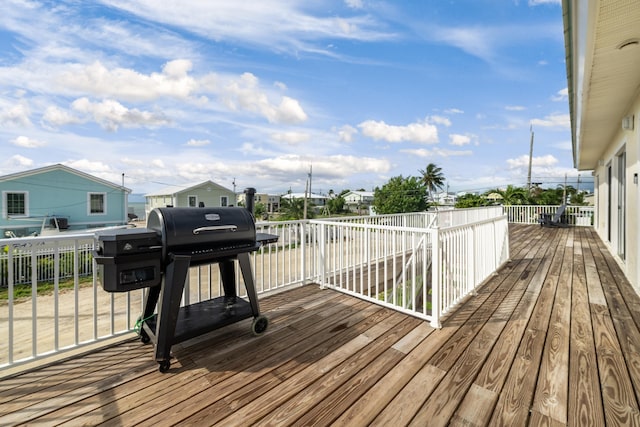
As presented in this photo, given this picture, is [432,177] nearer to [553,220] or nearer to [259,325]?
[553,220]

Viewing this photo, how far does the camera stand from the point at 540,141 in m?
25.5

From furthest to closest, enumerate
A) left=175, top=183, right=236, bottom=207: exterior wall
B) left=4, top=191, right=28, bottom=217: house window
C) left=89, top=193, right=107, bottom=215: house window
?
left=175, top=183, right=236, bottom=207: exterior wall, left=89, top=193, right=107, bottom=215: house window, left=4, top=191, right=28, bottom=217: house window

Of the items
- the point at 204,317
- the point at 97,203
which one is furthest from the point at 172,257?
the point at 97,203

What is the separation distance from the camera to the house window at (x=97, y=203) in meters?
17.2

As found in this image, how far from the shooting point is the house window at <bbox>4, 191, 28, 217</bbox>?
14.7 m

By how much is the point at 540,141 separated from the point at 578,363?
30752 millimetres

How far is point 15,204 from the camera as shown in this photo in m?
15.0

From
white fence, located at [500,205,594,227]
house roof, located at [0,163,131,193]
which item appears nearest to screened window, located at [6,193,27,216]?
house roof, located at [0,163,131,193]

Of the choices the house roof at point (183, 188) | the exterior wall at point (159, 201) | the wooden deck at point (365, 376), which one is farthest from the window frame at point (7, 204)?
the wooden deck at point (365, 376)

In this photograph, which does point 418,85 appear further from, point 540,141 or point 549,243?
point 540,141

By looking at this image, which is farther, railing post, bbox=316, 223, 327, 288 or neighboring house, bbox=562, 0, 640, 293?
railing post, bbox=316, 223, 327, 288

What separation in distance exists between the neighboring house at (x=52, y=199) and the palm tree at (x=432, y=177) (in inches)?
1231

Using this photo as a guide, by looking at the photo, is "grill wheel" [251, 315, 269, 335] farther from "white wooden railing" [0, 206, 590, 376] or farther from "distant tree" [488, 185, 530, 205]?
"distant tree" [488, 185, 530, 205]

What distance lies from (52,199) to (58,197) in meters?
0.28
